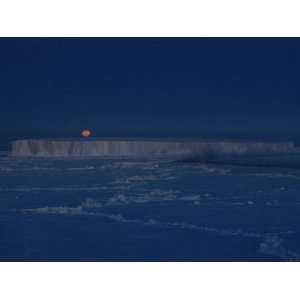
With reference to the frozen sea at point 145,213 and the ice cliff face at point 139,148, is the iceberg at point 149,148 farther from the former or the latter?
the frozen sea at point 145,213

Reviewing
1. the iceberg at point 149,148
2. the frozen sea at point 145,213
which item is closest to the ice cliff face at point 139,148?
the iceberg at point 149,148

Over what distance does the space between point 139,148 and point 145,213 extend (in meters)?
1.21

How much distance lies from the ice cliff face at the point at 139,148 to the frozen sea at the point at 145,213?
0.13 meters

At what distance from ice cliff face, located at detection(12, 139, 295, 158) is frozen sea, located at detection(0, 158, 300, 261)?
0.13m

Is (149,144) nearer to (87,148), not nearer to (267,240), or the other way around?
(87,148)

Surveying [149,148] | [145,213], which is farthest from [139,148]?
[145,213]

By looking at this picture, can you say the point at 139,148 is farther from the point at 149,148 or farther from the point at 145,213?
the point at 145,213

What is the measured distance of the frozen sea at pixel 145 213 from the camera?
251 centimetres

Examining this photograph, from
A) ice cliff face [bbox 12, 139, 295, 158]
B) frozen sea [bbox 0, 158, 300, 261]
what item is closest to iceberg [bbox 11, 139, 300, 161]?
ice cliff face [bbox 12, 139, 295, 158]

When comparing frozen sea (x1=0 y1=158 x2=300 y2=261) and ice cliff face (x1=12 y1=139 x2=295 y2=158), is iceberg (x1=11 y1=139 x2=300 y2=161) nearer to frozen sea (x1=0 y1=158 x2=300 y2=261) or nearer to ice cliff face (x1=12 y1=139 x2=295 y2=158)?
ice cliff face (x1=12 y1=139 x2=295 y2=158)

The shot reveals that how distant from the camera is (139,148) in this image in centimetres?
408

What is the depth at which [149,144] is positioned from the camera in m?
3.99

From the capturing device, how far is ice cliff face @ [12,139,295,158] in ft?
12.4

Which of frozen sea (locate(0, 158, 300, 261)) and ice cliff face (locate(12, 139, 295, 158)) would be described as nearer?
frozen sea (locate(0, 158, 300, 261))
